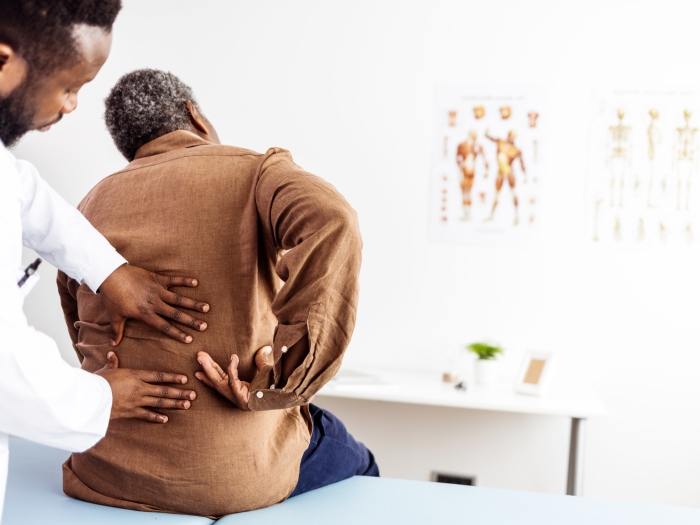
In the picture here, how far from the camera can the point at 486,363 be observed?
7.72 feet

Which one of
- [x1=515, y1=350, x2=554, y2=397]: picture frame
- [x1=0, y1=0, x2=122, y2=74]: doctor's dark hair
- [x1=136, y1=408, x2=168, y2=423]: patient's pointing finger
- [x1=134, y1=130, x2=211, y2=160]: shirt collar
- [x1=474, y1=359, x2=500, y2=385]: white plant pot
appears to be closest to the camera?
[x1=0, y1=0, x2=122, y2=74]: doctor's dark hair

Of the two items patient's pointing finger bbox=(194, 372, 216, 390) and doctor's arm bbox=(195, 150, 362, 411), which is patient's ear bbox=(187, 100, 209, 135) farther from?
patient's pointing finger bbox=(194, 372, 216, 390)

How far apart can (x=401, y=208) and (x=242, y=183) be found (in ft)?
5.05

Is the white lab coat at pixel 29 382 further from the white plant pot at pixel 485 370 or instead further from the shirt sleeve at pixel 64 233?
the white plant pot at pixel 485 370

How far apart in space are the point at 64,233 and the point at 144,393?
31cm

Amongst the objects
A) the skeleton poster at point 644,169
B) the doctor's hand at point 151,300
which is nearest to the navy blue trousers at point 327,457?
the doctor's hand at point 151,300

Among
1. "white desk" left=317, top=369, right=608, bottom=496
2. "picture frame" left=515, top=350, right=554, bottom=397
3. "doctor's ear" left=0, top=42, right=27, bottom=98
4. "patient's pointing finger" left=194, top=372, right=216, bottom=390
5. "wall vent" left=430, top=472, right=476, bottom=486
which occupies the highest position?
"doctor's ear" left=0, top=42, right=27, bottom=98

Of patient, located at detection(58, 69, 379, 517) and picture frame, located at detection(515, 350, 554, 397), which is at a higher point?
patient, located at detection(58, 69, 379, 517)

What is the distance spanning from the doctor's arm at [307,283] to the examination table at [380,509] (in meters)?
0.29

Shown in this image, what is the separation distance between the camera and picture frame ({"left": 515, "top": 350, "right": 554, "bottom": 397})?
2191 millimetres

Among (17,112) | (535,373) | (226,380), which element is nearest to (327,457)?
(226,380)

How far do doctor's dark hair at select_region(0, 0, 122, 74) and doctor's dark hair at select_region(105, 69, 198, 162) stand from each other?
0.50m

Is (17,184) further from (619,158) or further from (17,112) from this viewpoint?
(619,158)

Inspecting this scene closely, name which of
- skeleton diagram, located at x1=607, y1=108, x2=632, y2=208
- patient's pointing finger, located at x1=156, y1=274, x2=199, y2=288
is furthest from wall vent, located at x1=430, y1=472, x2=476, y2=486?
patient's pointing finger, located at x1=156, y1=274, x2=199, y2=288
